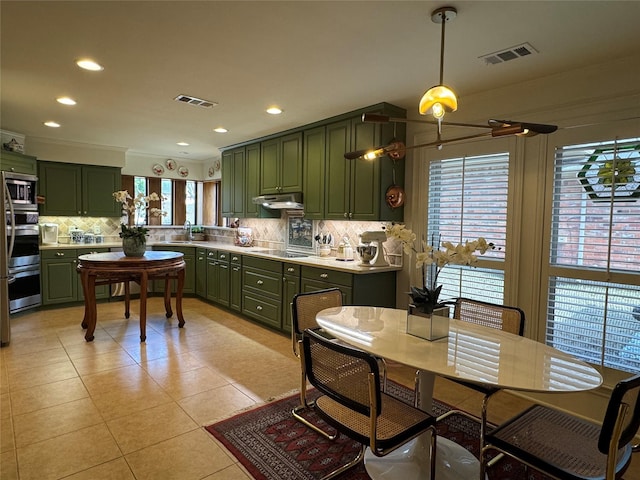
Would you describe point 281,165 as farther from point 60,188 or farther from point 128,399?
point 60,188

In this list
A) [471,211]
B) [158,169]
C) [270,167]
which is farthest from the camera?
[158,169]

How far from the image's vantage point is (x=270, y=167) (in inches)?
199

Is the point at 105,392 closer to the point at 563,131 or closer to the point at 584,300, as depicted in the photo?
the point at 584,300

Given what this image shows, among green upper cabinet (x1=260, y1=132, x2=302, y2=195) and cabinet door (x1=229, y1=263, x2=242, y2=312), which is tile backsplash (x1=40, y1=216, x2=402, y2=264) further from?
cabinet door (x1=229, y1=263, x2=242, y2=312)

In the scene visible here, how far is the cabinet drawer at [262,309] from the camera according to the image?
4.46 meters

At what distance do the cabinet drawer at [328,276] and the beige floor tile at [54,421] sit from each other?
7.06 feet

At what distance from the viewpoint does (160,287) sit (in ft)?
20.7

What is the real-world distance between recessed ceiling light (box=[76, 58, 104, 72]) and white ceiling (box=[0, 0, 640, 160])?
7 centimetres

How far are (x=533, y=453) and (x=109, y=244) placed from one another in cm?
604

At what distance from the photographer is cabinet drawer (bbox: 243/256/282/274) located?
Answer: 174 inches

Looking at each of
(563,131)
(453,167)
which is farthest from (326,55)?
(563,131)

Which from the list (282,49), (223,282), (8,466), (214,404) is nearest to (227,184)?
(223,282)

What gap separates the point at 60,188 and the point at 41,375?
352 cm

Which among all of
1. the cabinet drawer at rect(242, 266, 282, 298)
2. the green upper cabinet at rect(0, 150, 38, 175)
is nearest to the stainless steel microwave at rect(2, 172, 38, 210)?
the green upper cabinet at rect(0, 150, 38, 175)
